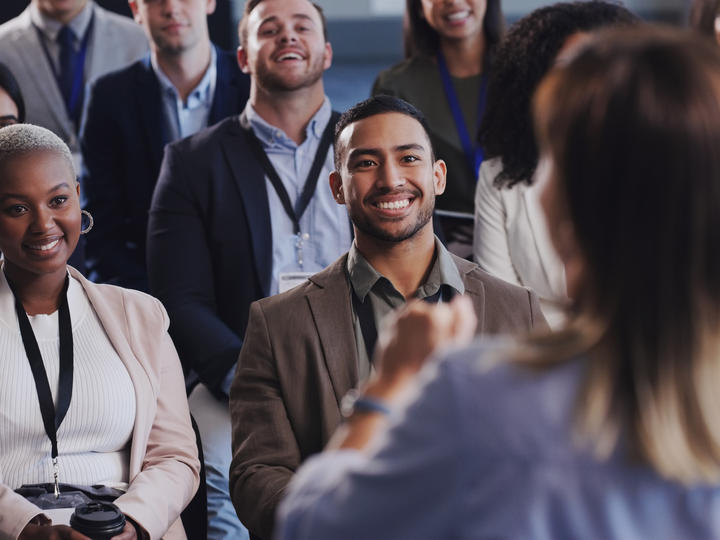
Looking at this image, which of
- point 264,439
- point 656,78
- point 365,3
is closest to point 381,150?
point 264,439

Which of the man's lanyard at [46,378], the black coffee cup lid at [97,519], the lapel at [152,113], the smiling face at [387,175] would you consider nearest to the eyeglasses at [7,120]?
the lapel at [152,113]

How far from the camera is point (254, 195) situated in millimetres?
2998

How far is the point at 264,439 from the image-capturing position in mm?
2115

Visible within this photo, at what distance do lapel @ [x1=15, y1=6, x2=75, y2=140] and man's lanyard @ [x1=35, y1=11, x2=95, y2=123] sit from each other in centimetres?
2

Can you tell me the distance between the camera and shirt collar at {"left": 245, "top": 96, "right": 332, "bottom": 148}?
3104 millimetres

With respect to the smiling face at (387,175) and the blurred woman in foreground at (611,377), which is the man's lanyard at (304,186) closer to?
the smiling face at (387,175)

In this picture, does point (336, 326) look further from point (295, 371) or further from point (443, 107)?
point (443, 107)

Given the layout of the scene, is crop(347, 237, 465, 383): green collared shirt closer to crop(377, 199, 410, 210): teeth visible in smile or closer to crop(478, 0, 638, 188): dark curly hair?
crop(377, 199, 410, 210): teeth visible in smile

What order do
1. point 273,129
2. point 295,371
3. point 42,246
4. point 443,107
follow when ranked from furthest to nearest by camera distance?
point 443,107
point 273,129
point 42,246
point 295,371

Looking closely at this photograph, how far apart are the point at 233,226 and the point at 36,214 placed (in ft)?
2.59

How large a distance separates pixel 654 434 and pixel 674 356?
69 mm

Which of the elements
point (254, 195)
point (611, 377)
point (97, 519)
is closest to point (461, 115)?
point (254, 195)

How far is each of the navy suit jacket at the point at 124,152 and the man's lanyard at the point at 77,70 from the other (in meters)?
0.21

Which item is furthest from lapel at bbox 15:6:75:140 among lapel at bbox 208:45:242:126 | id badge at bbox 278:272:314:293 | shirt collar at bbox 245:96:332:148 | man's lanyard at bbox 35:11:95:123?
id badge at bbox 278:272:314:293
